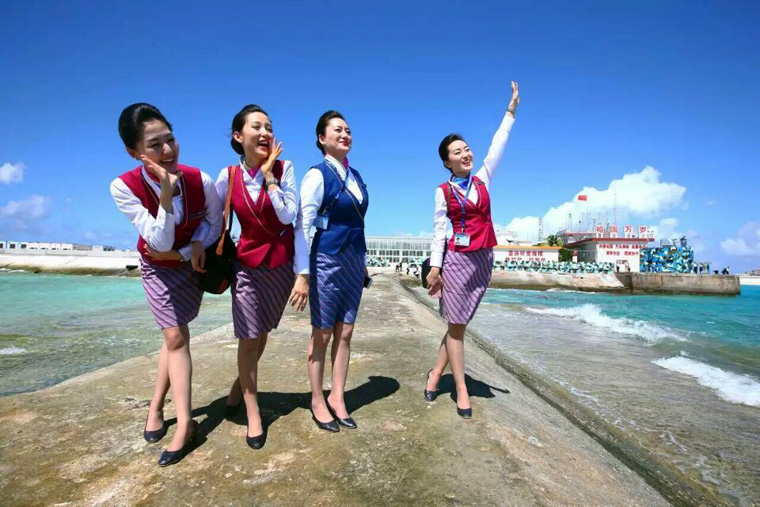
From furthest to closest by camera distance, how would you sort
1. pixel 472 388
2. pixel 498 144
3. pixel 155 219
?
pixel 472 388 → pixel 498 144 → pixel 155 219

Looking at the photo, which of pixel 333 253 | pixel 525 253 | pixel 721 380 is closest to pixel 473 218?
pixel 333 253

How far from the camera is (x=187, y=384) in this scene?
2012 millimetres

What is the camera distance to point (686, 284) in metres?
41.1

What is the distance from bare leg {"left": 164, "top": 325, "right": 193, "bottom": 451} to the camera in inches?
76.2

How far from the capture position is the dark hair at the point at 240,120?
2.11 metres

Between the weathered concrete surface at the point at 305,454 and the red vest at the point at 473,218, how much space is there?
1.03 m

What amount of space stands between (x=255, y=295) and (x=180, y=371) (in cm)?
51

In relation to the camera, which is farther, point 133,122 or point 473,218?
point 473,218

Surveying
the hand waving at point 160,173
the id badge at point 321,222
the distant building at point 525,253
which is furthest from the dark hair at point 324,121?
the distant building at point 525,253

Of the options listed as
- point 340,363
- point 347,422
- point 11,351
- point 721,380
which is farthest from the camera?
point 11,351

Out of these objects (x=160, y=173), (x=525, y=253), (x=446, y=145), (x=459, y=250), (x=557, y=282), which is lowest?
(x=557, y=282)

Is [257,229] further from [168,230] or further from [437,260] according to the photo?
[437,260]

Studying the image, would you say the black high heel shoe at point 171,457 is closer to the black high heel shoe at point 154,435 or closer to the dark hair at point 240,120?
the black high heel shoe at point 154,435

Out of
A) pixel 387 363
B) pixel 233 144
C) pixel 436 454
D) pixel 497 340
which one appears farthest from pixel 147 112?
pixel 497 340
